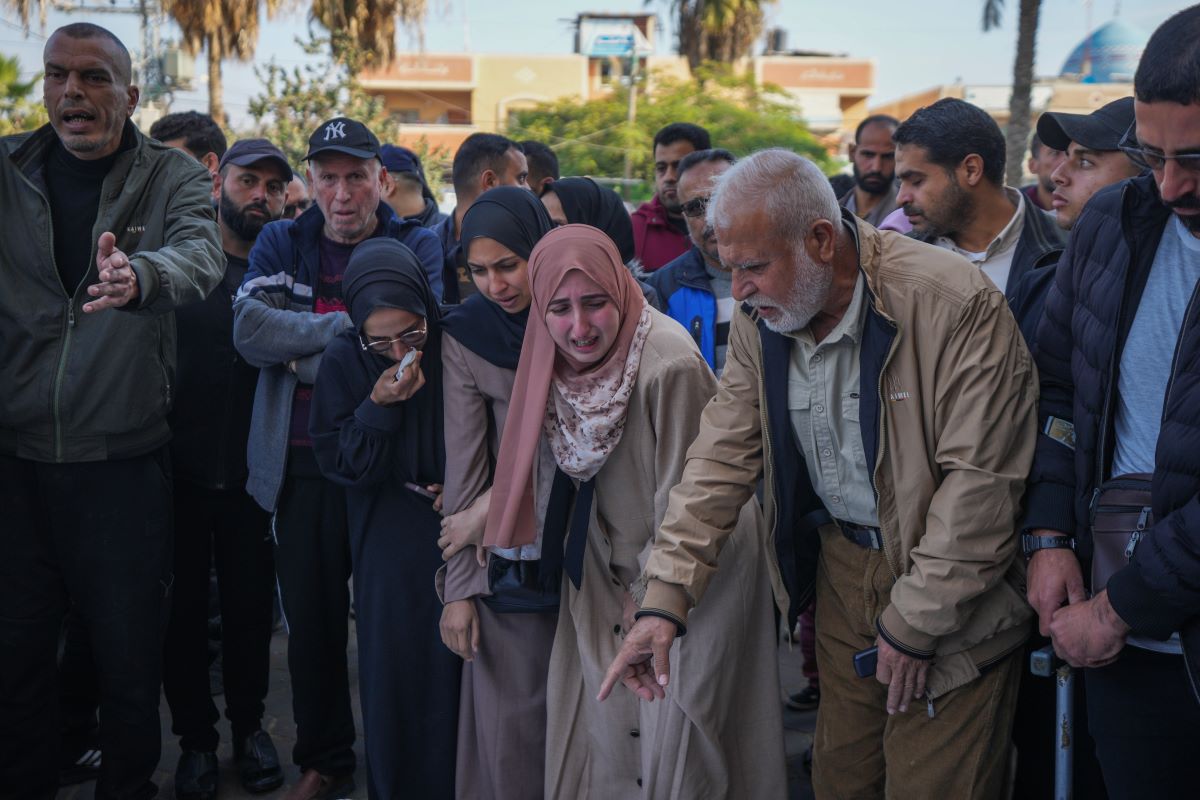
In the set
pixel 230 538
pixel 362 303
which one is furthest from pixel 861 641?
pixel 230 538

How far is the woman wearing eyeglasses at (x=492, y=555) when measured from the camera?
3.16m

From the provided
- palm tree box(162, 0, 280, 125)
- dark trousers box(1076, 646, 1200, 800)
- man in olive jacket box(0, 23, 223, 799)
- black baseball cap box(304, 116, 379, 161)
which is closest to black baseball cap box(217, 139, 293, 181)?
black baseball cap box(304, 116, 379, 161)

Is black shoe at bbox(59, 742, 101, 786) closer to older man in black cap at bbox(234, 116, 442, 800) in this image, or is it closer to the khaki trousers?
older man in black cap at bbox(234, 116, 442, 800)

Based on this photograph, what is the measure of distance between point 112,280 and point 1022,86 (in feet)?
41.5

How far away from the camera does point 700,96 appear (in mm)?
26922

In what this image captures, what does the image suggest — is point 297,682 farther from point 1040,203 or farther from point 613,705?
point 1040,203

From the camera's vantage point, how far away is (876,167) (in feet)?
18.7

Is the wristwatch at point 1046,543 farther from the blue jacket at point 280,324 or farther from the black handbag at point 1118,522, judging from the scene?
the blue jacket at point 280,324

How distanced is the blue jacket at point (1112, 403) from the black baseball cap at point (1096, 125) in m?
0.93

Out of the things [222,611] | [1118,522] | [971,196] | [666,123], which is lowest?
[222,611]

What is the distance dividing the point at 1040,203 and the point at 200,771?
530 cm

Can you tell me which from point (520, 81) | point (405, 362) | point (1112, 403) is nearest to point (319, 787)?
point (405, 362)

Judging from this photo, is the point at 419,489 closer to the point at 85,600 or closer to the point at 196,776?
the point at 85,600

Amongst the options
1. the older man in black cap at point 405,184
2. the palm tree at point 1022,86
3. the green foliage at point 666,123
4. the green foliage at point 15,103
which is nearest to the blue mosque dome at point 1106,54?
the green foliage at point 666,123
